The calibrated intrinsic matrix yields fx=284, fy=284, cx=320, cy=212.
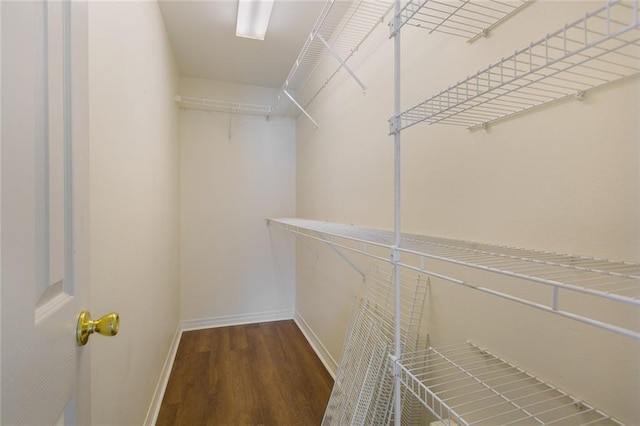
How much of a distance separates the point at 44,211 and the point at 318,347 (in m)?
2.38

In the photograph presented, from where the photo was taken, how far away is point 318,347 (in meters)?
2.50

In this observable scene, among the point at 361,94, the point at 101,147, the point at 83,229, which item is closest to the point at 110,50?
the point at 101,147

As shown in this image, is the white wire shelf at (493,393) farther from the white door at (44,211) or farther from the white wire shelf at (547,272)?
the white door at (44,211)

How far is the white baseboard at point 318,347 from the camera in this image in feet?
7.17

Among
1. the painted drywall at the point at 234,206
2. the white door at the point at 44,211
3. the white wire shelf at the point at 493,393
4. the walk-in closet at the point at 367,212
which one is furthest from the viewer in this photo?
the painted drywall at the point at 234,206

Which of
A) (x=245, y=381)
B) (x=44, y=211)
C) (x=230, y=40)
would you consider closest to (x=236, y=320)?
(x=245, y=381)

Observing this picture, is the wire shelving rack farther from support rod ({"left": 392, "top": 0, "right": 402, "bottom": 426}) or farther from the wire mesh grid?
the wire mesh grid

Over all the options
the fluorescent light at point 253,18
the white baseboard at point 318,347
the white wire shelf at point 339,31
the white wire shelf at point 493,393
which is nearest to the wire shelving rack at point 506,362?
the white wire shelf at point 493,393

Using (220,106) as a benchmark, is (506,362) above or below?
below

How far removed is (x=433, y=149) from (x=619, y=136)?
602mm

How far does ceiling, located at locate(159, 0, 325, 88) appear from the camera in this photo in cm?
194

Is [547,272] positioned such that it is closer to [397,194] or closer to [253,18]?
[397,194]

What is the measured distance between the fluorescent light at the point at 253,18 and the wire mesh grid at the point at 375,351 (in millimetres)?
1798

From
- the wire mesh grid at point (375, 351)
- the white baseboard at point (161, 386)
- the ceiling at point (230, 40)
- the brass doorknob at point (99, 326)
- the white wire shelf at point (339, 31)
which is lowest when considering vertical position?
the white baseboard at point (161, 386)
